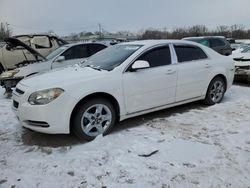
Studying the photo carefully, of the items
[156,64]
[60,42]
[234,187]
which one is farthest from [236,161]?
[60,42]

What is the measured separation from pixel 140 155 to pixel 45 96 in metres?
1.60

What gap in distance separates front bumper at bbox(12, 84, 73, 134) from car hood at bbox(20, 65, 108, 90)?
0.69 ft

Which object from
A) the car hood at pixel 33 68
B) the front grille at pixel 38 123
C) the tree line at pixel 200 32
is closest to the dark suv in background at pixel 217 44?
the car hood at pixel 33 68

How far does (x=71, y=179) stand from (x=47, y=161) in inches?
24.2

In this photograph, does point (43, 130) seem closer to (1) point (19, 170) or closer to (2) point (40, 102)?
(2) point (40, 102)

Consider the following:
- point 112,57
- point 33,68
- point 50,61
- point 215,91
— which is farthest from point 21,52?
point 215,91

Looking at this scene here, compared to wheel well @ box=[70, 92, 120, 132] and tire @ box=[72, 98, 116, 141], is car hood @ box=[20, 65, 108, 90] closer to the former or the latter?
wheel well @ box=[70, 92, 120, 132]

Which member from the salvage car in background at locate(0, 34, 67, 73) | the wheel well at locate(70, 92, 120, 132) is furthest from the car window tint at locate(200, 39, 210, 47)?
the wheel well at locate(70, 92, 120, 132)

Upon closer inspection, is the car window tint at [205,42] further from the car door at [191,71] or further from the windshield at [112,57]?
the windshield at [112,57]

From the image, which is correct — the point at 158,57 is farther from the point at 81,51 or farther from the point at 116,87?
the point at 81,51

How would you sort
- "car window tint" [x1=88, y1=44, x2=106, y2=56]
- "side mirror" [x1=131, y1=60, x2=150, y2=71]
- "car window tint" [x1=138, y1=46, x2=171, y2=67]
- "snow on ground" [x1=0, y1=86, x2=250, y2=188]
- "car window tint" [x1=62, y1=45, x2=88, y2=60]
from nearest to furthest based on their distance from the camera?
"snow on ground" [x1=0, y1=86, x2=250, y2=188], "side mirror" [x1=131, y1=60, x2=150, y2=71], "car window tint" [x1=138, y1=46, x2=171, y2=67], "car window tint" [x1=62, y1=45, x2=88, y2=60], "car window tint" [x1=88, y1=44, x2=106, y2=56]

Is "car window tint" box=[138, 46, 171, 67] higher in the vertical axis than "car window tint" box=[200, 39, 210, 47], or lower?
higher

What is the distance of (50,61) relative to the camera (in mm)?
8305

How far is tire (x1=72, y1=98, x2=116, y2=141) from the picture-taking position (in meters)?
4.28
